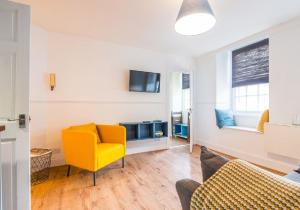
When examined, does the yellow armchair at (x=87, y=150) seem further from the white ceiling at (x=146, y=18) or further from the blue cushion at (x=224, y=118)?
the blue cushion at (x=224, y=118)

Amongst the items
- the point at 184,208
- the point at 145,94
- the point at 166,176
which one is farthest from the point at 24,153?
the point at 145,94

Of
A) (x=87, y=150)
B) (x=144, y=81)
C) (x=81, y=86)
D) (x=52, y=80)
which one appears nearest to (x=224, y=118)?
(x=144, y=81)

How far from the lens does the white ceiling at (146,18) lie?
2.12m

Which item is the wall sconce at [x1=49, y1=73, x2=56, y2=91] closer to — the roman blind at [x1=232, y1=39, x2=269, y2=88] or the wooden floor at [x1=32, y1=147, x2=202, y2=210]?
the wooden floor at [x1=32, y1=147, x2=202, y2=210]

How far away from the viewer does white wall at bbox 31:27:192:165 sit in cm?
276

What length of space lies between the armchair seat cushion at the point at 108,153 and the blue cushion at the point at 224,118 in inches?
85.1

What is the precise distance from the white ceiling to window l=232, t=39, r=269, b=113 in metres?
A: 0.47

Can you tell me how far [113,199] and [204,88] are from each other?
3274mm

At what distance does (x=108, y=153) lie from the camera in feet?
8.06

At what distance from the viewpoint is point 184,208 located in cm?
85

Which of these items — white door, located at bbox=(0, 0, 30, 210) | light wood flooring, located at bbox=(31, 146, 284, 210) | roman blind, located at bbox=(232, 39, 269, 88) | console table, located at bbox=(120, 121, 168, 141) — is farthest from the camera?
console table, located at bbox=(120, 121, 168, 141)

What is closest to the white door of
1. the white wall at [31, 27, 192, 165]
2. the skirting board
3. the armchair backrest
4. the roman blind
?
the armchair backrest

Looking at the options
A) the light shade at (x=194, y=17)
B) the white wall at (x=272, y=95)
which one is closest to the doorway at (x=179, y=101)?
the white wall at (x=272, y=95)

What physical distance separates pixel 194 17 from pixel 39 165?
8.92 ft
